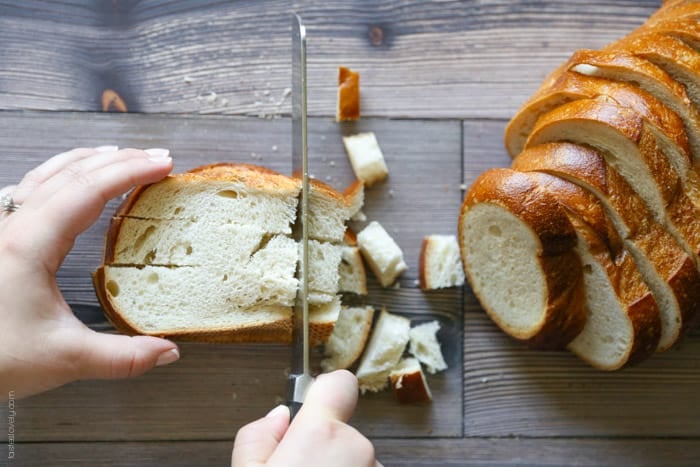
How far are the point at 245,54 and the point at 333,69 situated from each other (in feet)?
0.97

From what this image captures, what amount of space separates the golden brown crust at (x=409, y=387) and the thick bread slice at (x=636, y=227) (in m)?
0.73

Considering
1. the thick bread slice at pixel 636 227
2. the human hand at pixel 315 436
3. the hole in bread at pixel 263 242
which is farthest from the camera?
the hole in bread at pixel 263 242

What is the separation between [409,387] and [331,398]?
0.61m

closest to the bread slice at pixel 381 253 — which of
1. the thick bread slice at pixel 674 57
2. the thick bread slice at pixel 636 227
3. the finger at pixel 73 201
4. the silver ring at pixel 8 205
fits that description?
the thick bread slice at pixel 636 227

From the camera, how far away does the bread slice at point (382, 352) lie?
197 centimetres

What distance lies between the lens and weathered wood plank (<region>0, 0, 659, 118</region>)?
204 cm

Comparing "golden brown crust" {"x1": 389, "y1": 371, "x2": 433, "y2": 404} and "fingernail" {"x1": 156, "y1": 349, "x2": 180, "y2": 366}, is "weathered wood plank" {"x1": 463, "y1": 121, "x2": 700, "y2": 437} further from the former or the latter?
"fingernail" {"x1": 156, "y1": 349, "x2": 180, "y2": 366}

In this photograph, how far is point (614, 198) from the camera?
5.58 ft

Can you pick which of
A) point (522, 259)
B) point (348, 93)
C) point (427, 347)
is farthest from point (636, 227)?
point (348, 93)

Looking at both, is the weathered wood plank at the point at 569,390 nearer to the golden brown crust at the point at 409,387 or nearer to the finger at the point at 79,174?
the golden brown crust at the point at 409,387

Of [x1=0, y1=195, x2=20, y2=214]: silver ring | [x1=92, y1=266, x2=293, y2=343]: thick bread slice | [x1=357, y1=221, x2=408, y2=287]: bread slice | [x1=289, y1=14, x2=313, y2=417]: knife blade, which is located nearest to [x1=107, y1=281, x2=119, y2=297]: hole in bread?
[x1=92, y1=266, x2=293, y2=343]: thick bread slice

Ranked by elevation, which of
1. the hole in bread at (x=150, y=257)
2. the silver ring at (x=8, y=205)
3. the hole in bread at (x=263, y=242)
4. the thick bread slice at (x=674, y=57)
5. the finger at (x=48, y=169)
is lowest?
the hole in bread at (x=150, y=257)

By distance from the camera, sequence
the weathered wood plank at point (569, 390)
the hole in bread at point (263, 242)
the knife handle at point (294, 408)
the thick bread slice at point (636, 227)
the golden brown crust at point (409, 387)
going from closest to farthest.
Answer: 1. the knife handle at point (294, 408)
2. the thick bread slice at point (636, 227)
3. the hole in bread at point (263, 242)
4. the golden brown crust at point (409, 387)
5. the weathered wood plank at point (569, 390)

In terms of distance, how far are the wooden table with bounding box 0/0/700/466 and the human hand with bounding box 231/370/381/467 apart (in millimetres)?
577
